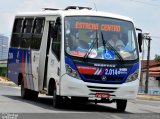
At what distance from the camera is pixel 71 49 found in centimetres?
1755

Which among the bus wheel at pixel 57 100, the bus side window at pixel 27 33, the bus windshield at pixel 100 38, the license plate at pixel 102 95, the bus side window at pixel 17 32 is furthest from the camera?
the bus side window at pixel 17 32

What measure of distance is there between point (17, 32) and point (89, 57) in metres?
7.03

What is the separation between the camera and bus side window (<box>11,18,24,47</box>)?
23.4 m

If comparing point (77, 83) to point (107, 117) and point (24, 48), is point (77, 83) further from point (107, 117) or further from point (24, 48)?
point (24, 48)

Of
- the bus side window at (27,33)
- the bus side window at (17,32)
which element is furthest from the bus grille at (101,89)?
the bus side window at (17,32)

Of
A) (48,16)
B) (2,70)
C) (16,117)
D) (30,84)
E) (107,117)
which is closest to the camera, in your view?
(16,117)

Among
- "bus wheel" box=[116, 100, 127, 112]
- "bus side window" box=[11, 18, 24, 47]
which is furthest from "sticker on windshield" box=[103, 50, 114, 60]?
"bus side window" box=[11, 18, 24, 47]

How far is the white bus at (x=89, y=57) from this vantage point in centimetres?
1736

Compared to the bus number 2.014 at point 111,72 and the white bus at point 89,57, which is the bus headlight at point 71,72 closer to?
the white bus at point 89,57

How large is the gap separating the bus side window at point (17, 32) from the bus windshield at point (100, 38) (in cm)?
565

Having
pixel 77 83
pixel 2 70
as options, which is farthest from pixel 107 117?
pixel 2 70

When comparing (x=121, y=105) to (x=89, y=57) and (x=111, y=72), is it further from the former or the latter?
(x=89, y=57)

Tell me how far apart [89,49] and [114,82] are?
4.28 feet

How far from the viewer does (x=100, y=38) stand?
18031mm
